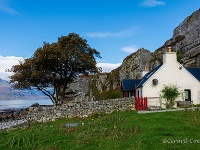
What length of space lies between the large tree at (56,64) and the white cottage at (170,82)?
13.9 m

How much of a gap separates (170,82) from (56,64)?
20.3m

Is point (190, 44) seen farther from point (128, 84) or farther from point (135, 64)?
point (128, 84)

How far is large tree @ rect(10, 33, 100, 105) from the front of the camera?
46562mm

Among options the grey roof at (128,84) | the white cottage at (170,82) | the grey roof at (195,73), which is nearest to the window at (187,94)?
the white cottage at (170,82)

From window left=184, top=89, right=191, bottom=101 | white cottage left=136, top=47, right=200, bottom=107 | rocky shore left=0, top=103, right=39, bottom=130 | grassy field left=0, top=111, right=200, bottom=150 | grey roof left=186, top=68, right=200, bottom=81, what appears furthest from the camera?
grey roof left=186, top=68, right=200, bottom=81

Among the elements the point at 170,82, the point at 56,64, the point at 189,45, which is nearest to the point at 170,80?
the point at 170,82

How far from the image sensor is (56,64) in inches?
1895

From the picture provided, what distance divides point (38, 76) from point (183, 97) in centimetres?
→ 2411

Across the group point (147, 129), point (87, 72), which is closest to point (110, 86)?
point (87, 72)

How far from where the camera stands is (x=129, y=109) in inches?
1417

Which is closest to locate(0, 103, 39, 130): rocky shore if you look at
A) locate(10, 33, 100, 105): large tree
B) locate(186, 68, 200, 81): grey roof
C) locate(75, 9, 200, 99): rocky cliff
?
locate(10, 33, 100, 105): large tree

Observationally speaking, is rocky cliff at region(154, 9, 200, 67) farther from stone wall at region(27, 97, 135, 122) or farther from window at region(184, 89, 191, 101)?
stone wall at region(27, 97, 135, 122)

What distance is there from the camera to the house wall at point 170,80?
38844mm

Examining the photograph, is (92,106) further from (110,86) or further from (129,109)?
(110,86)
